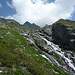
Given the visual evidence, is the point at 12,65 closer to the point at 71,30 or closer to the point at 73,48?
the point at 73,48

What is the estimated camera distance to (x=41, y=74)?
39.2ft

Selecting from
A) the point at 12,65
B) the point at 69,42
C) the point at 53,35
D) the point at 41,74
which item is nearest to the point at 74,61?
the point at 69,42

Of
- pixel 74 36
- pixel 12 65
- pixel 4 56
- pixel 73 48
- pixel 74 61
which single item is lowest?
pixel 74 61

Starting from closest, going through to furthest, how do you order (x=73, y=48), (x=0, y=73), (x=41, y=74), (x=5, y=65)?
(x=0, y=73)
(x=5, y=65)
(x=41, y=74)
(x=73, y=48)

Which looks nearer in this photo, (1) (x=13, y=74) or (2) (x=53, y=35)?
(1) (x=13, y=74)

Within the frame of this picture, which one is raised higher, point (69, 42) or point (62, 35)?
point (62, 35)

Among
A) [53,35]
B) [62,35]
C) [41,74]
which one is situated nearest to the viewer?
[41,74]

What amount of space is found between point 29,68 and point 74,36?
62058 mm

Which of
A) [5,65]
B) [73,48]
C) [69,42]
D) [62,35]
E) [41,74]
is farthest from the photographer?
[62,35]

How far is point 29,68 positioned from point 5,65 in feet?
13.1

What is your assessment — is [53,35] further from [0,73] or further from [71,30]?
[0,73]

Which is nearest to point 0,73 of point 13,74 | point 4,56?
point 13,74

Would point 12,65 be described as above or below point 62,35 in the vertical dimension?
below

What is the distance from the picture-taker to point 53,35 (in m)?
96.1
